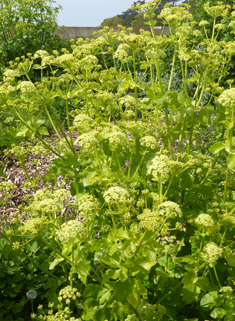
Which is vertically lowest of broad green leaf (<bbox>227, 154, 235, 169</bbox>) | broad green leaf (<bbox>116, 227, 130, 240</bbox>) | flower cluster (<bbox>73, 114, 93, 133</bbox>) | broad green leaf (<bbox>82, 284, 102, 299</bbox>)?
broad green leaf (<bbox>82, 284, 102, 299</bbox>)

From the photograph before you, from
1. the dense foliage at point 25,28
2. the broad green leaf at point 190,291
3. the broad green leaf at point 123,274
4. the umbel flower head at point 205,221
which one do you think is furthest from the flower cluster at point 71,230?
the dense foliage at point 25,28

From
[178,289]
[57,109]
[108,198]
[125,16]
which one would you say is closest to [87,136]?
[108,198]

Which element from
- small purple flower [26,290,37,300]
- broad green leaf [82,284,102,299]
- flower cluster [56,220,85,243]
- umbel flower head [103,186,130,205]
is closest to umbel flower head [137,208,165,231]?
umbel flower head [103,186,130,205]

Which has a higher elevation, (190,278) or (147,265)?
(147,265)

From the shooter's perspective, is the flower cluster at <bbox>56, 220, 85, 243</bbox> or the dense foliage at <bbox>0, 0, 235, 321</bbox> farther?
the dense foliage at <bbox>0, 0, 235, 321</bbox>

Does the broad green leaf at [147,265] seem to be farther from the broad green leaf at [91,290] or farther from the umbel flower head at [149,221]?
the broad green leaf at [91,290]

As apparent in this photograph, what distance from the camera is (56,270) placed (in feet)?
10.7

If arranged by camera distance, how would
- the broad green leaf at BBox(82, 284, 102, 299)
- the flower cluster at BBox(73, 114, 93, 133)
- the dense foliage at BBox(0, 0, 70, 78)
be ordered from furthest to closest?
the dense foliage at BBox(0, 0, 70, 78) < the flower cluster at BBox(73, 114, 93, 133) < the broad green leaf at BBox(82, 284, 102, 299)

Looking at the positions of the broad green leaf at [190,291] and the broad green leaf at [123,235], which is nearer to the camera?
the broad green leaf at [123,235]

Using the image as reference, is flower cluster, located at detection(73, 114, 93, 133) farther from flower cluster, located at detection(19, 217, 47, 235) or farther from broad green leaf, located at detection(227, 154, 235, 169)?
broad green leaf, located at detection(227, 154, 235, 169)

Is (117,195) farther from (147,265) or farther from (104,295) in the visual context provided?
(104,295)

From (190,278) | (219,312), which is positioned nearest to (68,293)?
(190,278)

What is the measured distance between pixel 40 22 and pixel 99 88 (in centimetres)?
749

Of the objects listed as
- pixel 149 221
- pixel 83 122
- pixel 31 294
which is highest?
pixel 83 122
